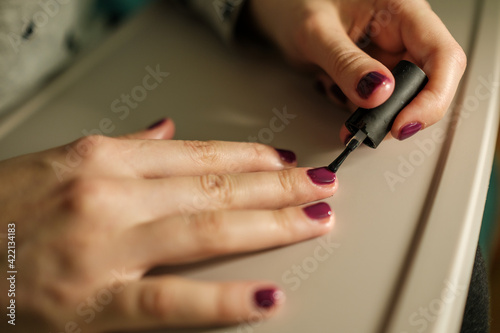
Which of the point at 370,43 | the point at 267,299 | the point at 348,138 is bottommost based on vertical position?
the point at 267,299

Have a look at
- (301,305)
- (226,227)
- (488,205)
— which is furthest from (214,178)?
(488,205)

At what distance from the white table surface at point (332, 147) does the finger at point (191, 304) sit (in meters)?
0.02

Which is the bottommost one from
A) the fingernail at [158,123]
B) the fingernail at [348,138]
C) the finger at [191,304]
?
the finger at [191,304]

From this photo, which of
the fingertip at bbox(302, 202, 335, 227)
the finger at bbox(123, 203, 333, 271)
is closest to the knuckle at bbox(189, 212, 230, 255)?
the finger at bbox(123, 203, 333, 271)

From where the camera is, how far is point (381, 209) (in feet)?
1.49

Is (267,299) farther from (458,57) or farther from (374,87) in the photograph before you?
(458,57)

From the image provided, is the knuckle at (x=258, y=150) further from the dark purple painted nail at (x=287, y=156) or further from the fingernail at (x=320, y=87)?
the fingernail at (x=320, y=87)

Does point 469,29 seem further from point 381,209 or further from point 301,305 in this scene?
point 301,305

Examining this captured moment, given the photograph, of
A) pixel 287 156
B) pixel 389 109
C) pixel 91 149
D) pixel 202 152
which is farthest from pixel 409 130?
pixel 91 149

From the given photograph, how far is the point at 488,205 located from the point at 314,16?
0.42 metres

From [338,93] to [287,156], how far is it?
0.13 m

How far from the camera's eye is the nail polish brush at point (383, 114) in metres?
0.47

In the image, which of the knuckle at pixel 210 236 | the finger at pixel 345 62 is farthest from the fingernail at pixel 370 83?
the knuckle at pixel 210 236

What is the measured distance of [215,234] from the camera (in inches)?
16.6
